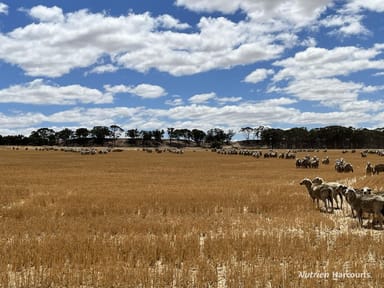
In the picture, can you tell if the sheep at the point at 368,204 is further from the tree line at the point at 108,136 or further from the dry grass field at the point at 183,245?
the tree line at the point at 108,136

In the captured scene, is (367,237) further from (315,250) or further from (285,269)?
(285,269)

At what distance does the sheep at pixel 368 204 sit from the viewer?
13.8 meters

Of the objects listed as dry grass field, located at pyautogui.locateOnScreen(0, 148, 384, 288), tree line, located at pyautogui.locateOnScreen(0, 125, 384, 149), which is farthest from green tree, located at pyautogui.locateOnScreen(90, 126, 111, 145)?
dry grass field, located at pyautogui.locateOnScreen(0, 148, 384, 288)

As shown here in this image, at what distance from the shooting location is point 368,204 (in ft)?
46.3

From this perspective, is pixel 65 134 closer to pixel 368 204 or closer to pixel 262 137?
pixel 262 137

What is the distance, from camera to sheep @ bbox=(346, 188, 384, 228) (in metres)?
13.8

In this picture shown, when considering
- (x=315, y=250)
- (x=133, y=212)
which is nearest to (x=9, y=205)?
(x=133, y=212)

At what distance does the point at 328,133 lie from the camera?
526 feet

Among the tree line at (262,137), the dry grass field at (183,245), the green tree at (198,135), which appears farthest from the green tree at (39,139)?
the dry grass field at (183,245)

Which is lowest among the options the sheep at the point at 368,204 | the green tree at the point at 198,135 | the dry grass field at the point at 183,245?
the dry grass field at the point at 183,245

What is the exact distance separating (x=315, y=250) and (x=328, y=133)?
6184 inches

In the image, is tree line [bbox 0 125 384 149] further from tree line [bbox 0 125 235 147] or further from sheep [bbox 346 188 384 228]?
sheep [bbox 346 188 384 228]

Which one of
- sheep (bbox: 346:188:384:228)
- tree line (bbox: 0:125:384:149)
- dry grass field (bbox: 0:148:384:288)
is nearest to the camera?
dry grass field (bbox: 0:148:384:288)

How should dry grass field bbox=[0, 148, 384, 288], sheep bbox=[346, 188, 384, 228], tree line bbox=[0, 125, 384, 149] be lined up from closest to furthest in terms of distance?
dry grass field bbox=[0, 148, 384, 288], sheep bbox=[346, 188, 384, 228], tree line bbox=[0, 125, 384, 149]
